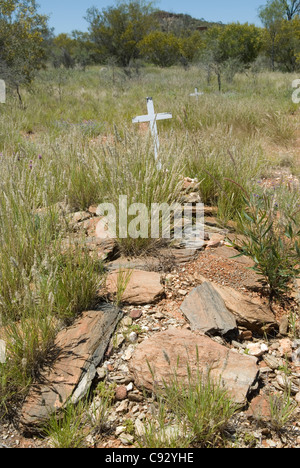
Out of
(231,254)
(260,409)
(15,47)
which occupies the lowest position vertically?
(260,409)

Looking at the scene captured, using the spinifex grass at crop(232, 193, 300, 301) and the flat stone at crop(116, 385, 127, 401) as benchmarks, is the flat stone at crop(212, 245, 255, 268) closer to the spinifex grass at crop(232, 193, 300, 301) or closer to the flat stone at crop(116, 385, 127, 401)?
the spinifex grass at crop(232, 193, 300, 301)

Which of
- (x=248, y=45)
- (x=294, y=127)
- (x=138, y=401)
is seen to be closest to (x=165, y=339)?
(x=138, y=401)

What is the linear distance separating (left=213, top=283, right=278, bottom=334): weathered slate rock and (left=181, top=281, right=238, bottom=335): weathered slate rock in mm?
58

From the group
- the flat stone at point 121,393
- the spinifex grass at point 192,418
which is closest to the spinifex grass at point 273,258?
the spinifex grass at point 192,418

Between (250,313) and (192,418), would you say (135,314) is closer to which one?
(250,313)

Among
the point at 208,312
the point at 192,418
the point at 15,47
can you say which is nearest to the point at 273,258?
the point at 208,312

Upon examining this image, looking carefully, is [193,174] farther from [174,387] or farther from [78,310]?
[174,387]

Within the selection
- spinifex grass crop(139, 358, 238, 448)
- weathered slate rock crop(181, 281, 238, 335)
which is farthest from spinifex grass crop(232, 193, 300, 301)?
spinifex grass crop(139, 358, 238, 448)

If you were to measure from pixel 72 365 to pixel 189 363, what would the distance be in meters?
0.59

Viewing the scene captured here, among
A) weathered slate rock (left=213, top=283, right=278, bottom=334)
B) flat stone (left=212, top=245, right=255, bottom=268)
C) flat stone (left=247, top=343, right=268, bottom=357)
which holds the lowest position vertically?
flat stone (left=247, top=343, right=268, bottom=357)

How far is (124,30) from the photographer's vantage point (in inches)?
1086

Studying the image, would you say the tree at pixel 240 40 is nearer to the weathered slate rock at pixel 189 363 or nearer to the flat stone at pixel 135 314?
the flat stone at pixel 135 314

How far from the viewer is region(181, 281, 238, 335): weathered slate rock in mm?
2146

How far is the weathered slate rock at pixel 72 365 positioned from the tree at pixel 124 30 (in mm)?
28191
